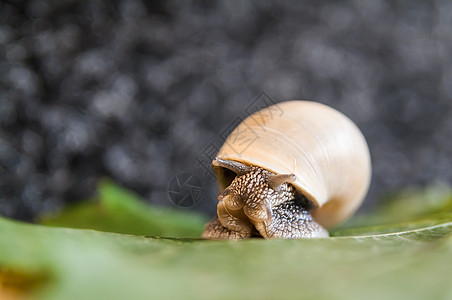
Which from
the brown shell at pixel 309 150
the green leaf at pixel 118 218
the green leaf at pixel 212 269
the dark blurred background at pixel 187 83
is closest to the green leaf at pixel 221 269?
the green leaf at pixel 212 269

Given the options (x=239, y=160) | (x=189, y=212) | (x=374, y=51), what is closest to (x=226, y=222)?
(x=239, y=160)

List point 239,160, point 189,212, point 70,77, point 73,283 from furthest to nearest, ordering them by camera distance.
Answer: point 189,212 < point 70,77 < point 239,160 < point 73,283

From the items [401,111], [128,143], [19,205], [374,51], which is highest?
[374,51]

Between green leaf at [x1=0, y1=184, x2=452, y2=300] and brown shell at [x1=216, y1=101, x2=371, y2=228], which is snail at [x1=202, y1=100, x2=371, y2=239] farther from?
green leaf at [x1=0, y1=184, x2=452, y2=300]

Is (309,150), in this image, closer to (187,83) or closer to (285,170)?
(285,170)

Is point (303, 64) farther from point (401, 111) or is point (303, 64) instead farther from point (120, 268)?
point (120, 268)

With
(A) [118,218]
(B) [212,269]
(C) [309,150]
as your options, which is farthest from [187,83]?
(B) [212,269]

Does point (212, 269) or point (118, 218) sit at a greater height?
point (212, 269)
